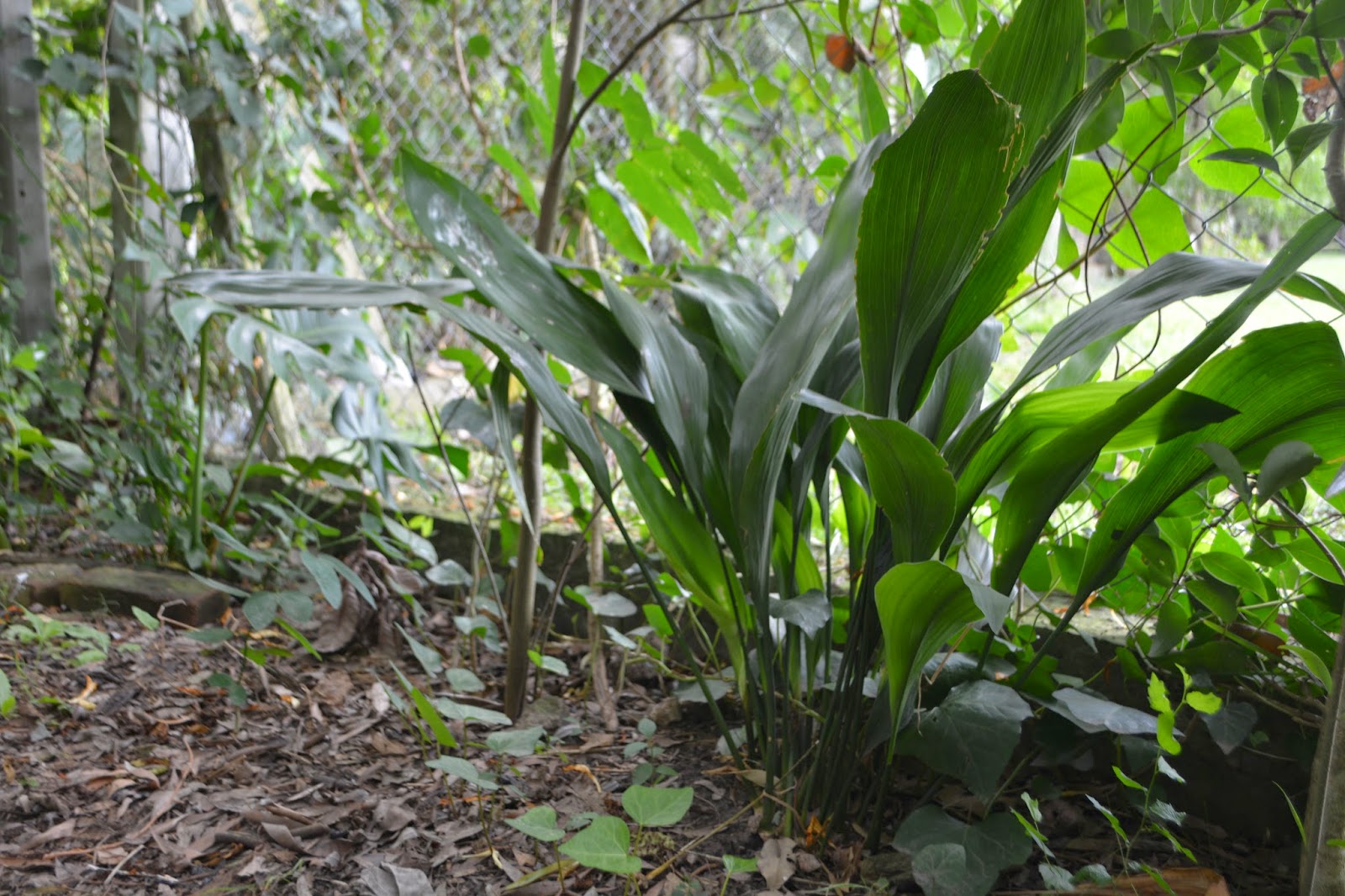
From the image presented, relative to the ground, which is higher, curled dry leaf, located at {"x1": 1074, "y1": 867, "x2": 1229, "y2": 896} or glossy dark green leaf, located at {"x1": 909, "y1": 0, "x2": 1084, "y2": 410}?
glossy dark green leaf, located at {"x1": 909, "y1": 0, "x2": 1084, "y2": 410}

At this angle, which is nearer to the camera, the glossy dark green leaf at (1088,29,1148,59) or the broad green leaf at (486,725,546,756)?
the glossy dark green leaf at (1088,29,1148,59)

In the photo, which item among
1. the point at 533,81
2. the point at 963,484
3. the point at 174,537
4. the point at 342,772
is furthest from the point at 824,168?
the point at 533,81

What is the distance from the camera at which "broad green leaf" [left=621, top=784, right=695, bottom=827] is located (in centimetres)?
97

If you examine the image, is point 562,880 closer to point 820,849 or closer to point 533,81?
point 820,849

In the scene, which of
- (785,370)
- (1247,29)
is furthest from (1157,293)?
(785,370)

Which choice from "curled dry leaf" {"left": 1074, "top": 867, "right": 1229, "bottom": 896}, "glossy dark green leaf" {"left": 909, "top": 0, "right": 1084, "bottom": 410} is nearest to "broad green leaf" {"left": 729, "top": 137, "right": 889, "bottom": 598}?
"glossy dark green leaf" {"left": 909, "top": 0, "right": 1084, "bottom": 410}

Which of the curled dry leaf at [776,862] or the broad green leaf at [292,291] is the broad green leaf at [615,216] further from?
the curled dry leaf at [776,862]

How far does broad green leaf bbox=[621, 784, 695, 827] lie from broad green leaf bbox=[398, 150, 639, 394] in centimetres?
47

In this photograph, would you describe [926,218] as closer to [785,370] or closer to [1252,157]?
[785,370]

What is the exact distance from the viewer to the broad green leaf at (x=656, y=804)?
0.97 meters

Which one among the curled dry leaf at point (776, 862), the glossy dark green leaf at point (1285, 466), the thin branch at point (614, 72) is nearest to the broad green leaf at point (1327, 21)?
the glossy dark green leaf at point (1285, 466)

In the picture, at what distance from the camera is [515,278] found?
1227 mm

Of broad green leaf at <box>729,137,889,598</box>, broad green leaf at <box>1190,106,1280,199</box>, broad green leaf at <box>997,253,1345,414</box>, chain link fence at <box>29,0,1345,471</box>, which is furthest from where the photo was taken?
chain link fence at <box>29,0,1345,471</box>

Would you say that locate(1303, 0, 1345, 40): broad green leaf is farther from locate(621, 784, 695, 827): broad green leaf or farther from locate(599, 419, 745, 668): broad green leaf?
locate(621, 784, 695, 827): broad green leaf
